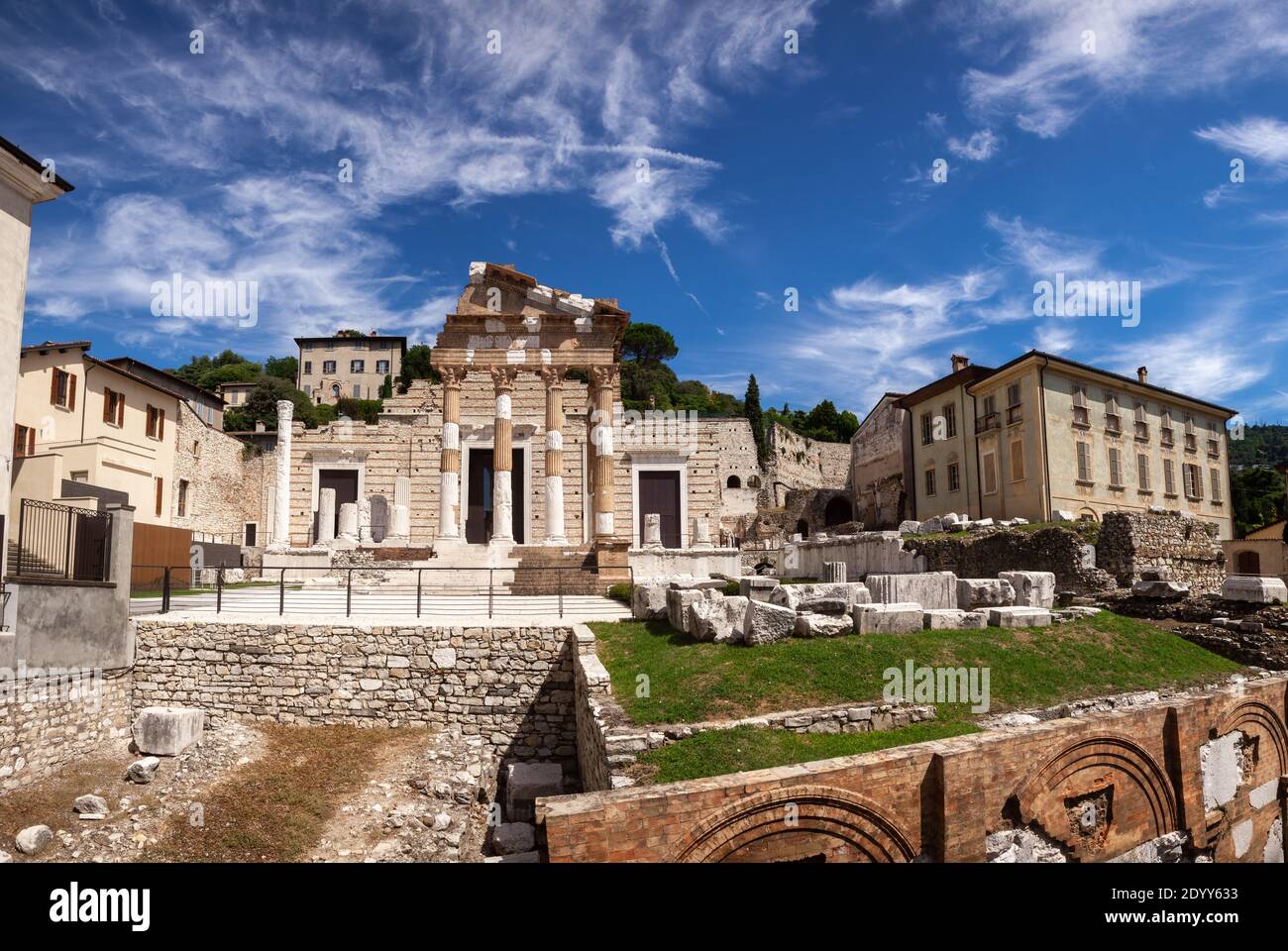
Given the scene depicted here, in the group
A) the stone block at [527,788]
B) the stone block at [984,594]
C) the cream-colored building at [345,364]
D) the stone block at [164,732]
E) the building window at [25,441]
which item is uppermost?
the cream-colored building at [345,364]

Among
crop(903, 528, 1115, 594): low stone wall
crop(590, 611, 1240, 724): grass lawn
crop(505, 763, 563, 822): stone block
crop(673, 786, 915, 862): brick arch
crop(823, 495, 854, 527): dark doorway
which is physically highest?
crop(823, 495, 854, 527): dark doorway

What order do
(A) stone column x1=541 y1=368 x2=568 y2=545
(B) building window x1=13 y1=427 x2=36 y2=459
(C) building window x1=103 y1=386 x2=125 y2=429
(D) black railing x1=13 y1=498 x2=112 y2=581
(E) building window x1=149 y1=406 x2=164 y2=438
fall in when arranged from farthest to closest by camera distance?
(E) building window x1=149 y1=406 x2=164 y2=438 → (C) building window x1=103 y1=386 x2=125 y2=429 → (B) building window x1=13 y1=427 x2=36 y2=459 → (A) stone column x1=541 y1=368 x2=568 y2=545 → (D) black railing x1=13 y1=498 x2=112 y2=581

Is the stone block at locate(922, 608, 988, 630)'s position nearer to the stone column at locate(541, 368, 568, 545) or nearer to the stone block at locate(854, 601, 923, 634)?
the stone block at locate(854, 601, 923, 634)

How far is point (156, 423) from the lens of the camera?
106 ft

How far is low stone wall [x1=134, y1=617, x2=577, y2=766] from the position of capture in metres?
13.1

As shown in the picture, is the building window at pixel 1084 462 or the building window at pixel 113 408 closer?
the building window at pixel 113 408

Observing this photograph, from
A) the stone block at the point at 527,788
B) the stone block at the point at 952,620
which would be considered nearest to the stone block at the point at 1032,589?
the stone block at the point at 952,620

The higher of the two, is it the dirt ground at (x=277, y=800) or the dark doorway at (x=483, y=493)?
the dark doorway at (x=483, y=493)

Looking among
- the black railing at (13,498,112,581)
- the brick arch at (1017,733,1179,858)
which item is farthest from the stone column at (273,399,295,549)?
the brick arch at (1017,733,1179,858)

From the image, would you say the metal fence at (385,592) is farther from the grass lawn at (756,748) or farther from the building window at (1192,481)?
the building window at (1192,481)

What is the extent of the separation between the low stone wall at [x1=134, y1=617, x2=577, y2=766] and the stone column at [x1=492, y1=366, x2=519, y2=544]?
10.5 metres

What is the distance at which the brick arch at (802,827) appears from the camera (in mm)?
5637

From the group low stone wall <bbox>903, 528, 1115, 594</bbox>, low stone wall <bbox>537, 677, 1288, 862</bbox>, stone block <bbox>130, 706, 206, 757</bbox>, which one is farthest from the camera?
low stone wall <bbox>903, 528, 1115, 594</bbox>

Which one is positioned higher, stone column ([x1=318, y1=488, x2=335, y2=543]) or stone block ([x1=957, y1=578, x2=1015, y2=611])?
stone column ([x1=318, y1=488, x2=335, y2=543])
